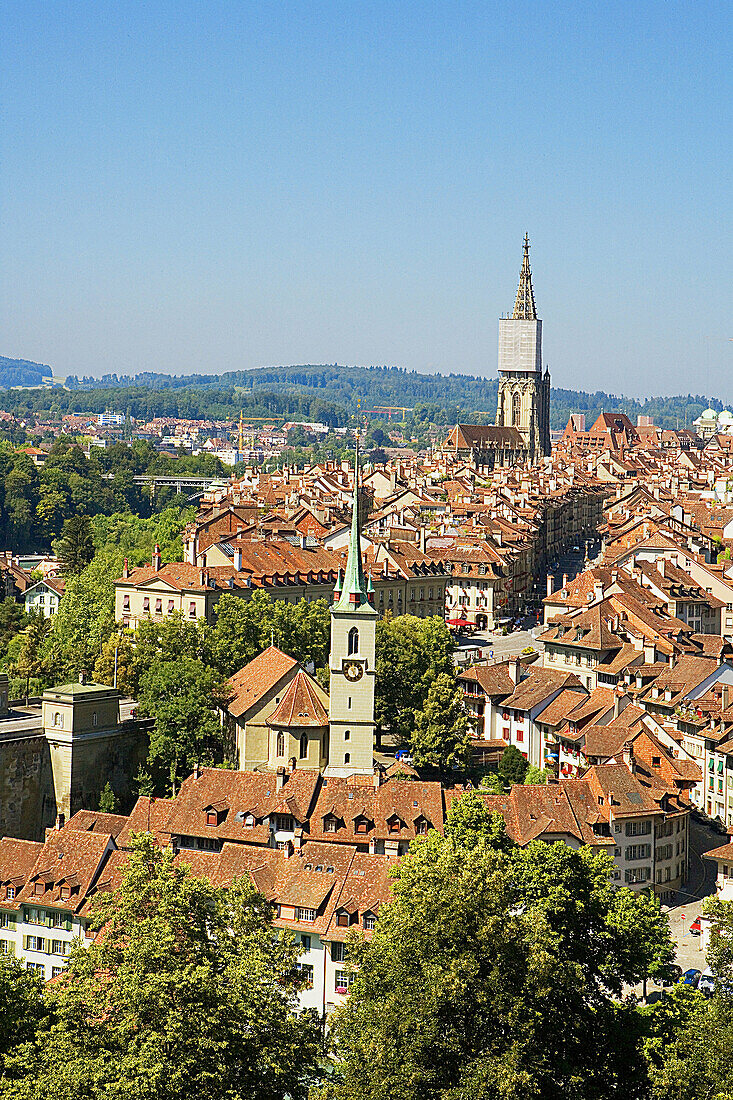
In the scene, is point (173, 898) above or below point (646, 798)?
above

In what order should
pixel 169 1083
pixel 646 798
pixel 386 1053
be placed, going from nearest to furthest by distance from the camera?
pixel 169 1083 < pixel 386 1053 < pixel 646 798

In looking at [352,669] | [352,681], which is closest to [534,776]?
[352,681]

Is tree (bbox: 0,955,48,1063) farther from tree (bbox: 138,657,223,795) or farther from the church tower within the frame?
tree (bbox: 138,657,223,795)

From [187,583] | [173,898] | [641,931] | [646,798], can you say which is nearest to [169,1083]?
[173,898]

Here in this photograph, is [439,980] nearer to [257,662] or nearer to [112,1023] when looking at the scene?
[112,1023]

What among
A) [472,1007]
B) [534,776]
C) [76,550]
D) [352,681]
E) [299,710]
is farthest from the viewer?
[76,550]

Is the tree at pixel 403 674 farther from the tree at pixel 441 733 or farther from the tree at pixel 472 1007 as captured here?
the tree at pixel 472 1007

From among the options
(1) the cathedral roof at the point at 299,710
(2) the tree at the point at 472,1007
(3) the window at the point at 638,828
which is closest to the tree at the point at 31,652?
(1) the cathedral roof at the point at 299,710

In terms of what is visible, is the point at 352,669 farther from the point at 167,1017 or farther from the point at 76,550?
the point at 76,550
